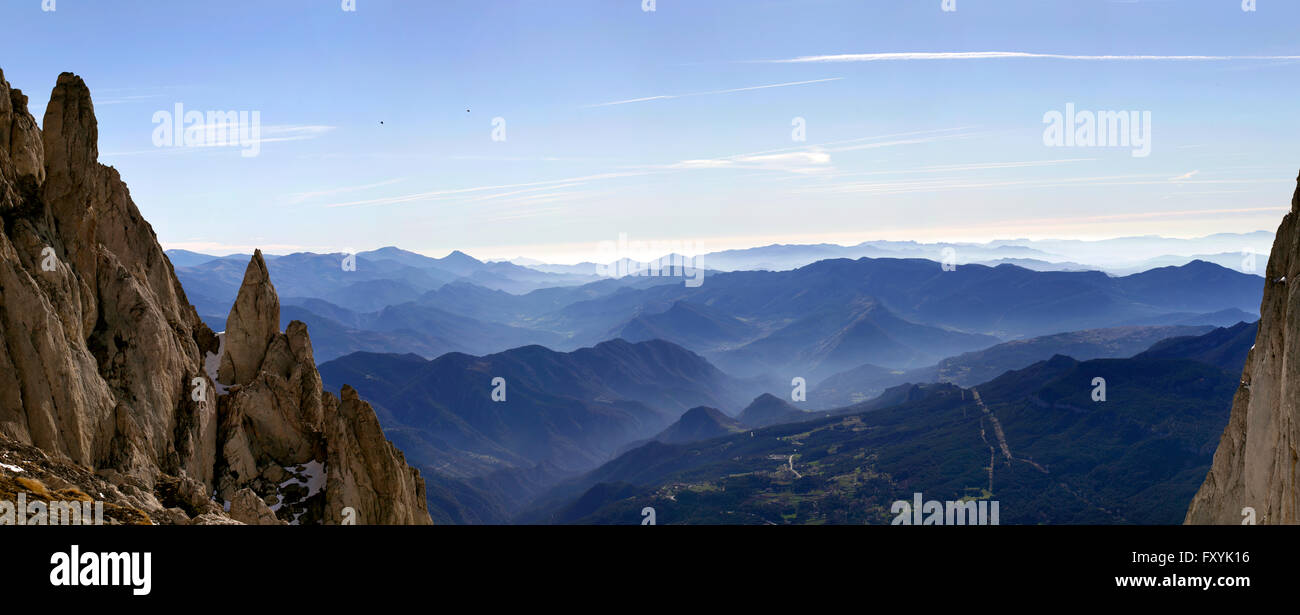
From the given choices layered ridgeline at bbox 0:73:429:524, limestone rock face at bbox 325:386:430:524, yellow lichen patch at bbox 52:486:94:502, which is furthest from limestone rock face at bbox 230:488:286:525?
yellow lichen patch at bbox 52:486:94:502

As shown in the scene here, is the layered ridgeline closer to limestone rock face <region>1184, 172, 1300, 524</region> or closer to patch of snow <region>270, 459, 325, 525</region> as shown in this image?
patch of snow <region>270, 459, 325, 525</region>

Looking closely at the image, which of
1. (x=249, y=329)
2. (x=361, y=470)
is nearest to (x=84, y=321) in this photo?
(x=249, y=329)

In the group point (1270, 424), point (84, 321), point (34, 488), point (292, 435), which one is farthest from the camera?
point (292, 435)

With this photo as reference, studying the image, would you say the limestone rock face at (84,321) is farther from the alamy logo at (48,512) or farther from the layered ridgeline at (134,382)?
the alamy logo at (48,512)

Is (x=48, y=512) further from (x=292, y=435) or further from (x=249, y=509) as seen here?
(x=292, y=435)
